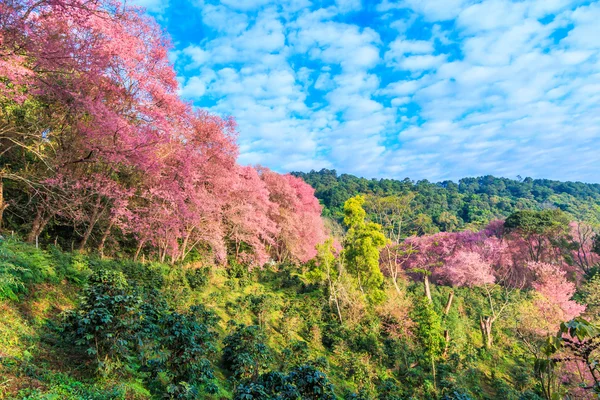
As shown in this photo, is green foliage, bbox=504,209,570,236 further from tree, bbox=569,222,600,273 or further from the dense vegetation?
tree, bbox=569,222,600,273

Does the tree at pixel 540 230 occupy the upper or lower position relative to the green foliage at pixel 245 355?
upper

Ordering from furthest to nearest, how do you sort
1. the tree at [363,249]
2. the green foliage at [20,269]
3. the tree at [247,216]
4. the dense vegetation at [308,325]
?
the tree at [363,249]
the tree at [247,216]
the green foliage at [20,269]
the dense vegetation at [308,325]

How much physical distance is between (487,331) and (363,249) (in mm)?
10270

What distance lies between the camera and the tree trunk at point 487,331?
66.3ft

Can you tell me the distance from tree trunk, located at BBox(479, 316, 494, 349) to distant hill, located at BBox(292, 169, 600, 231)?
75.6ft

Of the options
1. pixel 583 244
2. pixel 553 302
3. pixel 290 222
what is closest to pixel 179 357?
pixel 290 222

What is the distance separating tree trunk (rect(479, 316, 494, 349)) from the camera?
66.3ft

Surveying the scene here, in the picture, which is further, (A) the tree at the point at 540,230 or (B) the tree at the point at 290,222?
(A) the tree at the point at 540,230

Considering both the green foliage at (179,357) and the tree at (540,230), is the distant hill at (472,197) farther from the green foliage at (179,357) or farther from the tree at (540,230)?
the green foliage at (179,357)

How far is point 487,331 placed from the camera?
20.4 m

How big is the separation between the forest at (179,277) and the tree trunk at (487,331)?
0.57ft

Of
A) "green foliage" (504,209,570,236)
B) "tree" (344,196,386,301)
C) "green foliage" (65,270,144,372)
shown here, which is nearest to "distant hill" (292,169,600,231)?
"green foliage" (504,209,570,236)

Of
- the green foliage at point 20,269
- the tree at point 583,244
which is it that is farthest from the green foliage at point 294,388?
the tree at point 583,244

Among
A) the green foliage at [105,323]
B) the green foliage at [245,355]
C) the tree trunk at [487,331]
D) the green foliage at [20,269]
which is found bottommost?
the tree trunk at [487,331]
